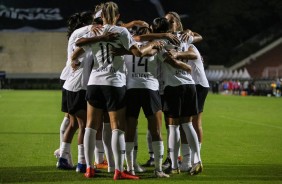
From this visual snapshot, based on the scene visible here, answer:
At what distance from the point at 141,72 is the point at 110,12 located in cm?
96

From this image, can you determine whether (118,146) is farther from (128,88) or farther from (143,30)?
(143,30)

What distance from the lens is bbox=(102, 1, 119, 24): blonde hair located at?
30.0 feet

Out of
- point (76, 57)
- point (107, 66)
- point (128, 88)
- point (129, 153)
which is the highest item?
point (76, 57)

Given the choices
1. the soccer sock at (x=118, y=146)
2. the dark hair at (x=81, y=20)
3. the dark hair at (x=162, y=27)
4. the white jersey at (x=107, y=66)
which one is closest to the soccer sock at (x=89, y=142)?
the soccer sock at (x=118, y=146)

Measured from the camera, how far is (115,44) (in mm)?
9180

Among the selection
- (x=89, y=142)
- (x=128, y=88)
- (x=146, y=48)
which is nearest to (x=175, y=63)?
(x=146, y=48)

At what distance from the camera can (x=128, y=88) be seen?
9.50 metres

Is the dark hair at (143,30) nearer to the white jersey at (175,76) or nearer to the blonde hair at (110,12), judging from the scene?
the white jersey at (175,76)

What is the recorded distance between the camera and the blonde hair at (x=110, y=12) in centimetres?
913

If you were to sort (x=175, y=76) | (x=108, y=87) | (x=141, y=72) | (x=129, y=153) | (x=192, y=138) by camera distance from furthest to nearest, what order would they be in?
(x=175, y=76) → (x=192, y=138) → (x=129, y=153) → (x=141, y=72) → (x=108, y=87)

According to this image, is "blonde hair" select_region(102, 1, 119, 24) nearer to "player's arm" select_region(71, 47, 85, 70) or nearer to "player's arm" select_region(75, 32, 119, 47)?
"player's arm" select_region(75, 32, 119, 47)

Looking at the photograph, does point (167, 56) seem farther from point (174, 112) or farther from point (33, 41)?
point (33, 41)

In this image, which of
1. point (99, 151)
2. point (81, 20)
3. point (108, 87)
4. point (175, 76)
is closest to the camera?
point (108, 87)

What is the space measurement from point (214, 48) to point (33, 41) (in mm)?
19772
